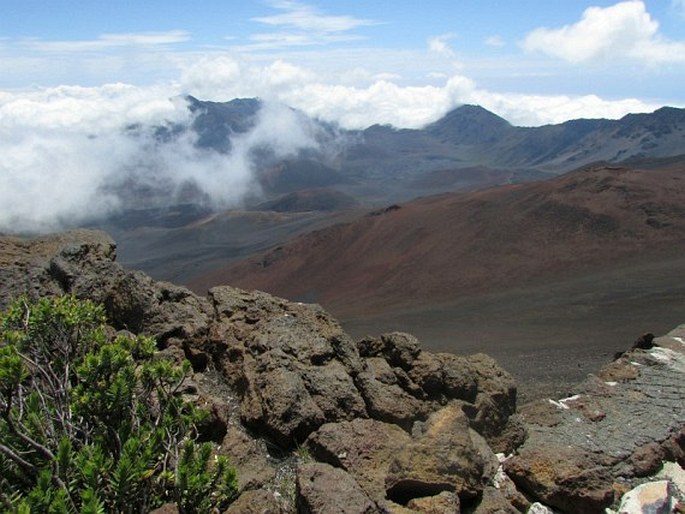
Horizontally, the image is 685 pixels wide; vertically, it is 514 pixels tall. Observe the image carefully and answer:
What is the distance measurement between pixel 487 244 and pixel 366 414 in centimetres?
3330

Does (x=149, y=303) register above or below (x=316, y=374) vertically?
above

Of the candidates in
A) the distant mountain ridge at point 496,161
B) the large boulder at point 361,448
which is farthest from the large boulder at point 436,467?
the distant mountain ridge at point 496,161

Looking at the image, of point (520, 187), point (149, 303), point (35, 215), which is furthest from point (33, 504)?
point (35, 215)

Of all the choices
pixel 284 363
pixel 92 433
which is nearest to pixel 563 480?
pixel 284 363

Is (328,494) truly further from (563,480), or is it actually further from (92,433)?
(563,480)

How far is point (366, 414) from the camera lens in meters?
6.75

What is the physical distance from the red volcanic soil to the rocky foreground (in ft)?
75.9

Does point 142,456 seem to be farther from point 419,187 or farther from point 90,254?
point 419,187

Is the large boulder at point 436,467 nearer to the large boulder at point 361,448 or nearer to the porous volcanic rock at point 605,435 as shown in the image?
the large boulder at point 361,448

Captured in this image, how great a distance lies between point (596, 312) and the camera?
949 inches

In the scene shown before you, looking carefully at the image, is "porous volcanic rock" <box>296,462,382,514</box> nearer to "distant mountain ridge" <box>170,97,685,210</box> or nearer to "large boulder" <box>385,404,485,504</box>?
"large boulder" <box>385,404,485,504</box>

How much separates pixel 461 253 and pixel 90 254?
3125 centimetres

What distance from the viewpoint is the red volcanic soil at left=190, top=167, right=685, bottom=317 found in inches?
1320

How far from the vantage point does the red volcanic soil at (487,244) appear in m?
33.5
